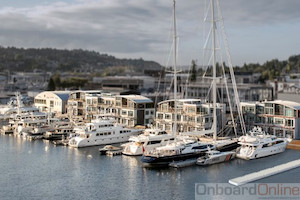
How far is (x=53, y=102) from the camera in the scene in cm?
6169

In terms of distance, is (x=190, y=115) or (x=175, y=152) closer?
(x=175, y=152)

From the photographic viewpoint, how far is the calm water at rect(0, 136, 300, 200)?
2480cm

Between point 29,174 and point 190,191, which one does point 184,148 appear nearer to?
point 190,191

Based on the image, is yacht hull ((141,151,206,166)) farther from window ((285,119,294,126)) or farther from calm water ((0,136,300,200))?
window ((285,119,294,126))

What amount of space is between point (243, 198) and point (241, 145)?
13.0m

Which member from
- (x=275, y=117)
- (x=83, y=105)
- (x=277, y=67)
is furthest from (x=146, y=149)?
(x=277, y=67)

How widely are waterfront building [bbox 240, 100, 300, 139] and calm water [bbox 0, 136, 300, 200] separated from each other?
4.51 meters

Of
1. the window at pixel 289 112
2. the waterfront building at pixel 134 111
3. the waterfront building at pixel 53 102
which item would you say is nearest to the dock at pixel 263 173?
the window at pixel 289 112

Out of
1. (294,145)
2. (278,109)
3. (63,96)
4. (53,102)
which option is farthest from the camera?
(53,102)

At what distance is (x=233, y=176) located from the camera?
1101 inches

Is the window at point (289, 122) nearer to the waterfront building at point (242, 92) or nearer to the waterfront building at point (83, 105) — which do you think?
the waterfront building at point (242, 92)

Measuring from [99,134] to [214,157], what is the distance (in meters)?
13.4

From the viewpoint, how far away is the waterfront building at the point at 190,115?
42750mm

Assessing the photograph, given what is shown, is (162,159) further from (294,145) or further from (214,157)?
(294,145)
